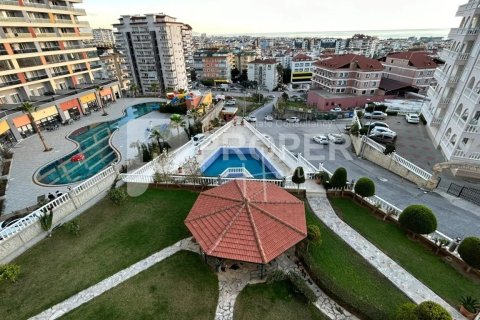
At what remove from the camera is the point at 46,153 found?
33.6 meters

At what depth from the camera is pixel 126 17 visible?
74750 millimetres

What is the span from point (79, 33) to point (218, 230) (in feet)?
193

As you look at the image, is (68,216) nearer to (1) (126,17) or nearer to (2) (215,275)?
(2) (215,275)

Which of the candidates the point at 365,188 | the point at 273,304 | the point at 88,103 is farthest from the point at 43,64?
the point at 365,188

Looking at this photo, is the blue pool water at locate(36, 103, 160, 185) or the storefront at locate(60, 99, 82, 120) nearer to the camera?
the blue pool water at locate(36, 103, 160, 185)

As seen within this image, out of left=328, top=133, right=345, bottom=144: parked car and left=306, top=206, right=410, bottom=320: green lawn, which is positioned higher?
left=306, top=206, right=410, bottom=320: green lawn

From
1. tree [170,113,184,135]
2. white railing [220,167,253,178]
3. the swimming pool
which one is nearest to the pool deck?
tree [170,113,184,135]

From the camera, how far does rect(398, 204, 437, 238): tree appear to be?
14.1 metres

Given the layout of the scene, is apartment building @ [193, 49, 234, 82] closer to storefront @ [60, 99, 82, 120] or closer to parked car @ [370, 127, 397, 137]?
storefront @ [60, 99, 82, 120]

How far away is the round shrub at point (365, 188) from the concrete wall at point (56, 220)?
2084 cm

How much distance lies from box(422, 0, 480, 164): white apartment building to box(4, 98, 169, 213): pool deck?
128ft

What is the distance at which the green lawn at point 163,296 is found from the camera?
1113cm

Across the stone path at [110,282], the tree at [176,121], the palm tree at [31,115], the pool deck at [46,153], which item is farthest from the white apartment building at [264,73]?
the stone path at [110,282]

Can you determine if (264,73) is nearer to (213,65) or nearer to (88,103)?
(213,65)
